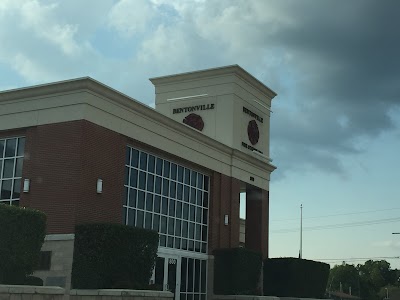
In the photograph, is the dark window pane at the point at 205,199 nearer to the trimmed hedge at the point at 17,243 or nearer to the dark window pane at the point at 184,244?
the dark window pane at the point at 184,244

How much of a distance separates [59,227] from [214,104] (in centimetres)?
1509

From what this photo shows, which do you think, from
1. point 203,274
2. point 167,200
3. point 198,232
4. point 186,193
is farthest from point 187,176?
point 203,274

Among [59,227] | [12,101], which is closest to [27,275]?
[59,227]

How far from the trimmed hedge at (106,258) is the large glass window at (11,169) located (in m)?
3.96

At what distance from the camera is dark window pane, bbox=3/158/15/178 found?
24581mm

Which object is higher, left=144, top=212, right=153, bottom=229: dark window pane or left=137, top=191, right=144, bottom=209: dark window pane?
left=137, top=191, right=144, bottom=209: dark window pane

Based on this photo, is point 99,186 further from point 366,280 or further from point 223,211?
point 366,280

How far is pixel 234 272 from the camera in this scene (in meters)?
30.1

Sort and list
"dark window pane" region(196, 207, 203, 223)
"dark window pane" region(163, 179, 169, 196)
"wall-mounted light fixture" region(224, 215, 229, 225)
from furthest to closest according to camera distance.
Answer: "wall-mounted light fixture" region(224, 215, 229, 225) < "dark window pane" region(196, 207, 203, 223) < "dark window pane" region(163, 179, 169, 196)

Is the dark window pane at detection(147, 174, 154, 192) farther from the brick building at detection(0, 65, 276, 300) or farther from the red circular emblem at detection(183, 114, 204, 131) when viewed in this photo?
the red circular emblem at detection(183, 114, 204, 131)

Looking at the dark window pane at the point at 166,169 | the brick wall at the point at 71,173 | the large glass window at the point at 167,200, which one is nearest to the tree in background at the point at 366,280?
the large glass window at the point at 167,200

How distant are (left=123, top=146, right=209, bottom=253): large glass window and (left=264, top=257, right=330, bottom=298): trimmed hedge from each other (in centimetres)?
586

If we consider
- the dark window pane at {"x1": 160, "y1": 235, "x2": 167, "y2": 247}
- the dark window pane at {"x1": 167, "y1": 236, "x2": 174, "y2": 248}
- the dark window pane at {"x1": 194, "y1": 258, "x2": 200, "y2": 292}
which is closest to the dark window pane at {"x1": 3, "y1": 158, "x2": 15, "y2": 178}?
the dark window pane at {"x1": 160, "y1": 235, "x2": 167, "y2": 247}

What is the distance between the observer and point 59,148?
23.3m
